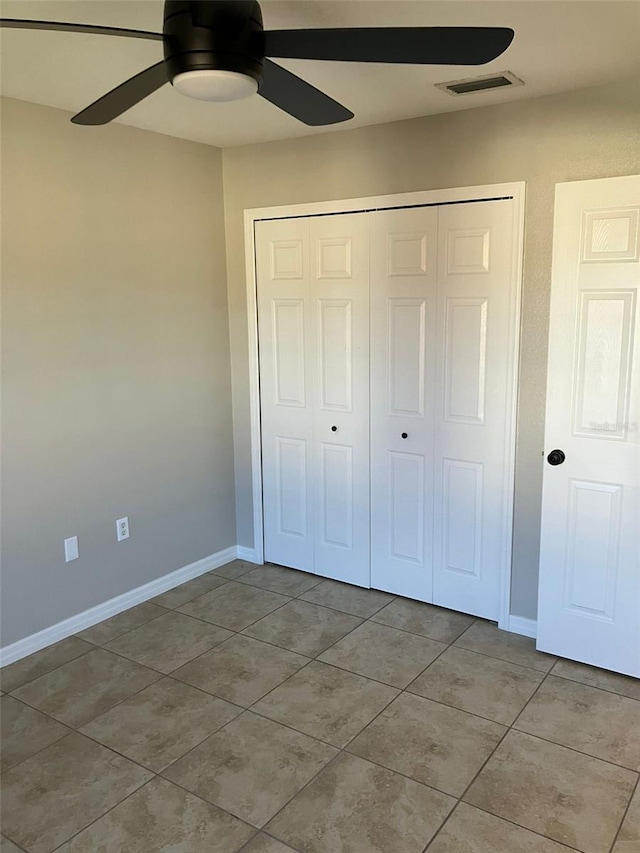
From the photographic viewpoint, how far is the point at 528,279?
9.60 feet

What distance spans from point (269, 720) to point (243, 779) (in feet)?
1.06

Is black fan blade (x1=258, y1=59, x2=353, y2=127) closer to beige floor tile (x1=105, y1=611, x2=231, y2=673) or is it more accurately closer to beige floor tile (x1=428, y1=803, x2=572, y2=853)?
beige floor tile (x1=428, y1=803, x2=572, y2=853)

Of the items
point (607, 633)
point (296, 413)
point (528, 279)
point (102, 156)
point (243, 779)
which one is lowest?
point (243, 779)

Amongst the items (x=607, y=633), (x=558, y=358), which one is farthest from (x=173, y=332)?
(x=607, y=633)

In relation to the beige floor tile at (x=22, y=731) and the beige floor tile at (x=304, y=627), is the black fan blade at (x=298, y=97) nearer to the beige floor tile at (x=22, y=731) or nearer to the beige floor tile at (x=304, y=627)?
the beige floor tile at (x=304, y=627)

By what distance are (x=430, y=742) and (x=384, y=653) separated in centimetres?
63

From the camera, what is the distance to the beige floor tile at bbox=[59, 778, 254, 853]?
1.98 meters

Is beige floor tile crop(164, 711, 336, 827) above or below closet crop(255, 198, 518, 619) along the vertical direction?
below

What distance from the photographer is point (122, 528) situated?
3424 millimetres

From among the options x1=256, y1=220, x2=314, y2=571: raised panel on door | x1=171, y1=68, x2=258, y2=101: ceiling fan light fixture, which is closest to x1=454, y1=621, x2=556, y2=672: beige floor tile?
x1=256, y1=220, x2=314, y2=571: raised panel on door

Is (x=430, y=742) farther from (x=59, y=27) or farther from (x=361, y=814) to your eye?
(x=59, y=27)

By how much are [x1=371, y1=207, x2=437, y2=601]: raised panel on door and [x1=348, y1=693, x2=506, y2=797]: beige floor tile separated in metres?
0.92

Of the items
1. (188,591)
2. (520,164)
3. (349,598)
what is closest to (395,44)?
(520,164)

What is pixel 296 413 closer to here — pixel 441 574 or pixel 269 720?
pixel 441 574
